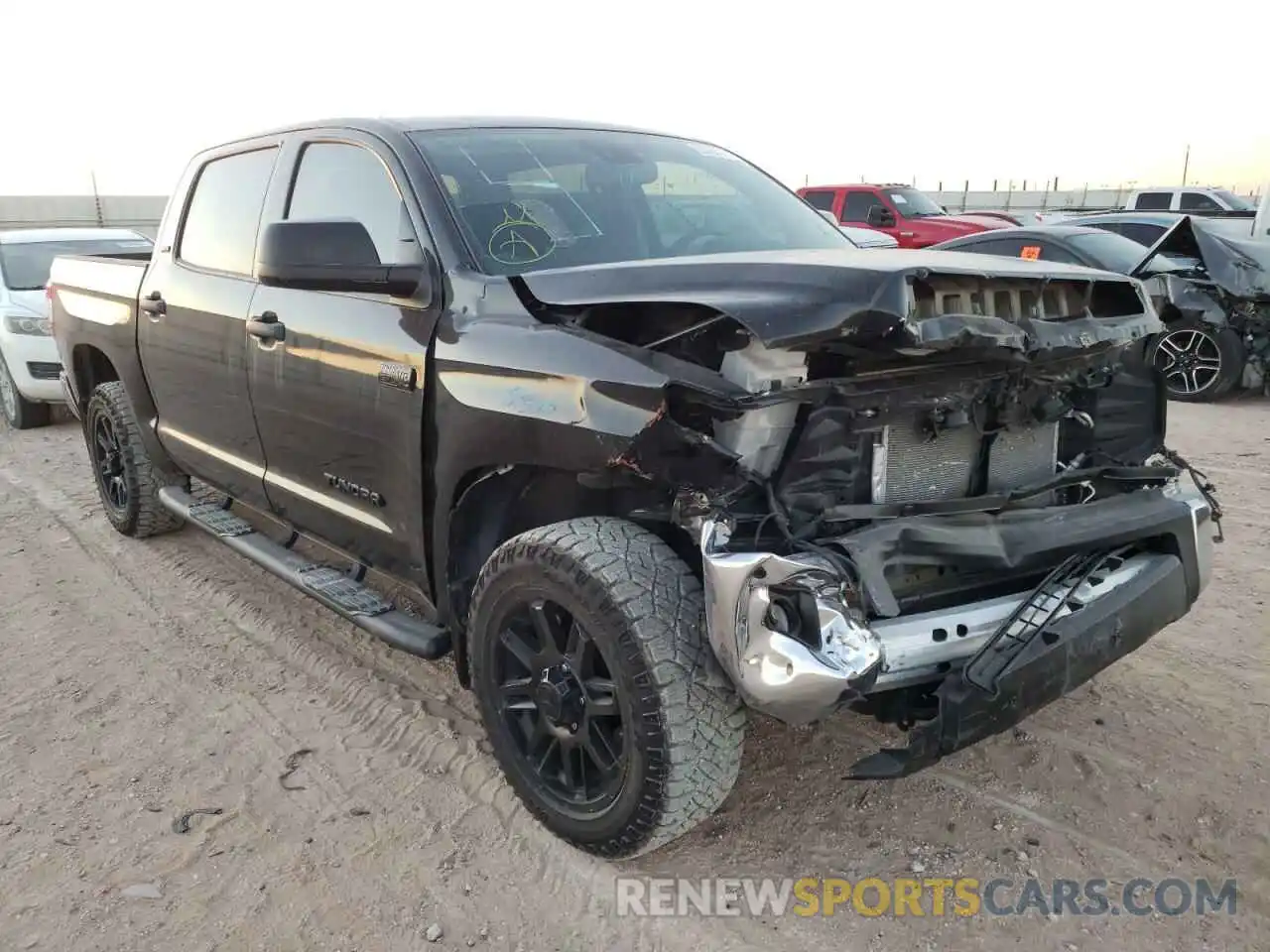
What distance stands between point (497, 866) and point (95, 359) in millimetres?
4158

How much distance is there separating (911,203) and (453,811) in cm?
1429

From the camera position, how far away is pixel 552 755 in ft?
9.05

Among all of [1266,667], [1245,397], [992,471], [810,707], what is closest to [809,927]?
[810,707]

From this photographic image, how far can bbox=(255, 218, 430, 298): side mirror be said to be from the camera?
2779 mm

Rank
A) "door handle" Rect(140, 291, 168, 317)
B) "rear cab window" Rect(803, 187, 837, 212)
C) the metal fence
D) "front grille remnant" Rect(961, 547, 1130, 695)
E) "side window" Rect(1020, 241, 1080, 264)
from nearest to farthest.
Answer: "front grille remnant" Rect(961, 547, 1130, 695) < "door handle" Rect(140, 291, 168, 317) < "side window" Rect(1020, 241, 1080, 264) < "rear cab window" Rect(803, 187, 837, 212) < the metal fence

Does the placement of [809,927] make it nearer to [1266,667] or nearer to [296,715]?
[296,715]

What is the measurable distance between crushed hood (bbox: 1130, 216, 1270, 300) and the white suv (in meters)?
8.59

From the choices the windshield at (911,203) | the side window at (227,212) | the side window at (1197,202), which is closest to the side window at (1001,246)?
the windshield at (911,203)

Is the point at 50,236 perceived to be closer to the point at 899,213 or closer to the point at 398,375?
the point at 398,375

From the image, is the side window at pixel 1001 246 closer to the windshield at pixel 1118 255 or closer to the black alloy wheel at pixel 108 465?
the windshield at pixel 1118 255

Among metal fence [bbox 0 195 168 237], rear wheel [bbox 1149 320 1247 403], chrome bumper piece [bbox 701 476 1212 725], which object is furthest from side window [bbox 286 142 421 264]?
metal fence [bbox 0 195 168 237]

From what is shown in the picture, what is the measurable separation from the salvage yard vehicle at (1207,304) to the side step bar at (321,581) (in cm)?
615

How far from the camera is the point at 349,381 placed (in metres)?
3.18

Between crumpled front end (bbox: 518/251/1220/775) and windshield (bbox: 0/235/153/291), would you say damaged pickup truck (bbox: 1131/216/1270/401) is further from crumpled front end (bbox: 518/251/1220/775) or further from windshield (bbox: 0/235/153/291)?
windshield (bbox: 0/235/153/291)
